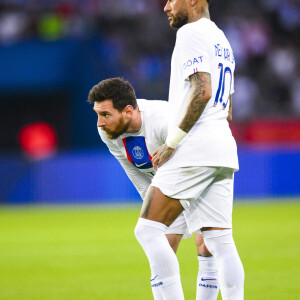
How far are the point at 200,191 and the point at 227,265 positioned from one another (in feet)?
1.60

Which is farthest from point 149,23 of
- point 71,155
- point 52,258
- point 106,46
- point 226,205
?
point 226,205

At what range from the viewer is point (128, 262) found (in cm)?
859

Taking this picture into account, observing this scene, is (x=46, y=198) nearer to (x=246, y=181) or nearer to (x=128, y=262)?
(x=246, y=181)

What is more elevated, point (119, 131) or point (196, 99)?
point (196, 99)

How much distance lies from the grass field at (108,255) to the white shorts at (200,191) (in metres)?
1.59

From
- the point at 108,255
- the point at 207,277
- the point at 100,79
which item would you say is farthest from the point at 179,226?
the point at 100,79

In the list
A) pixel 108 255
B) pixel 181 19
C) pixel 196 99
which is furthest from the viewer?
pixel 108 255

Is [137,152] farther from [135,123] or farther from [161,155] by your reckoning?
[161,155]

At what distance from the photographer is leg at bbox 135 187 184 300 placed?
176 inches

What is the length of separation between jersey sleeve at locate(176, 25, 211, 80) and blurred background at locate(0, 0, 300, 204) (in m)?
12.0

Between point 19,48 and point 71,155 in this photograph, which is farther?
point 19,48

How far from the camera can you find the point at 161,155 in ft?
14.8

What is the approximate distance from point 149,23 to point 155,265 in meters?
15.0

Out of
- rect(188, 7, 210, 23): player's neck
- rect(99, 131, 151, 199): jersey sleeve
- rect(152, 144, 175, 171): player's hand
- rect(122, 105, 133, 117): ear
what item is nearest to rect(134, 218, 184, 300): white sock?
rect(152, 144, 175, 171): player's hand
